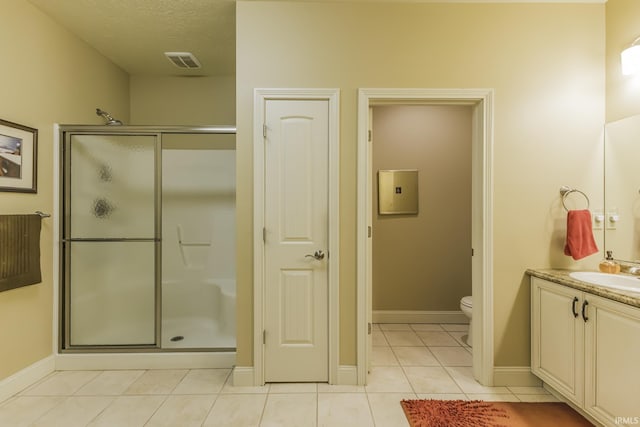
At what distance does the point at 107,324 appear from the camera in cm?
265

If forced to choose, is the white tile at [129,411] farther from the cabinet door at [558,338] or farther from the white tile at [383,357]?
the cabinet door at [558,338]

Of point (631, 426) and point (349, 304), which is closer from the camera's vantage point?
point (631, 426)

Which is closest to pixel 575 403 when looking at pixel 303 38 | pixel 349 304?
pixel 349 304

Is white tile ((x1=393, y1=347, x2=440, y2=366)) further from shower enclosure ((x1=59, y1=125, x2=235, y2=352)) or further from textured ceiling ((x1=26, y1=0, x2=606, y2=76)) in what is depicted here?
textured ceiling ((x1=26, y1=0, x2=606, y2=76))

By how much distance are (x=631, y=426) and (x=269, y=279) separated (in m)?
2.12

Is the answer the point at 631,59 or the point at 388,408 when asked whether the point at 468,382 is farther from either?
the point at 631,59

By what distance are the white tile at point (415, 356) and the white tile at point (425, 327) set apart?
0.53 metres

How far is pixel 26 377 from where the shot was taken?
226 cm

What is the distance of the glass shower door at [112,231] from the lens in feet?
8.54

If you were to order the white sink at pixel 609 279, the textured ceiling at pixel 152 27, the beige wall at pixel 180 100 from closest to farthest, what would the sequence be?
the white sink at pixel 609 279
the textured ceiling at pixel 152 27
the beige wall at pixel 180 100

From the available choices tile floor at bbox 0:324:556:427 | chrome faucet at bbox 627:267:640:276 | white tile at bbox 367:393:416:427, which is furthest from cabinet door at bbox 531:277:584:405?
white tile at bbox 367:393:416:427

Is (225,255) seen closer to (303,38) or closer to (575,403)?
(303,38)

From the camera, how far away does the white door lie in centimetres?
229

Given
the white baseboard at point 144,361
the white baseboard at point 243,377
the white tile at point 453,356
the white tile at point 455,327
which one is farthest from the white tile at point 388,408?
the white tile at point 455,327
